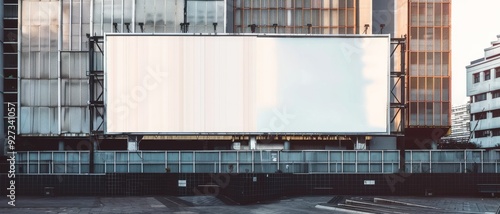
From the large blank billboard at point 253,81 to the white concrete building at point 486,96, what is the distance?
5832 cm

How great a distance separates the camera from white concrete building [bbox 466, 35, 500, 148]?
4220 inches

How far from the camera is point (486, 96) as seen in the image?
111 meters

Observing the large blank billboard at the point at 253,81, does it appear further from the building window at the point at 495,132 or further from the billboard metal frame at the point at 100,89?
the building window at the point at 495,132

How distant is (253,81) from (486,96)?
68109mm

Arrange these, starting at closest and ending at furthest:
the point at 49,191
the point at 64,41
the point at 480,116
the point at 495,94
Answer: the point at 49,191 → the point at 64,41 → the point at 495,94 → the point at 480,116

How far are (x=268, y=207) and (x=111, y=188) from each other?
1324cm

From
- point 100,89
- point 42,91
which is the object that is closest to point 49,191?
point 100,89

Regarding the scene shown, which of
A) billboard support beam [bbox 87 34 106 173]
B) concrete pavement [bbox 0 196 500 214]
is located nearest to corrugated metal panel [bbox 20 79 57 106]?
billboard support beam [bbox 87 34 106 173]

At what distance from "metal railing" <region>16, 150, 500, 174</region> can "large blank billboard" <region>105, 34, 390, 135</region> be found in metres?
8.69

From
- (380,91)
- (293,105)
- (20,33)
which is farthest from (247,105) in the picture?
(20,33)

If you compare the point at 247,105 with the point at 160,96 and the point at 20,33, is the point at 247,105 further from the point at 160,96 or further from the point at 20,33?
the point at 20,33

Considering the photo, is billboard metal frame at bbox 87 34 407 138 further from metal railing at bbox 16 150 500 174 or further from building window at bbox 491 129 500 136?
building window at bbox 491 129 500 136

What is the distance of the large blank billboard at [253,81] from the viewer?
56812 millimetres

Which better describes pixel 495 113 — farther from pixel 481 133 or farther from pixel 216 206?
pixel 216 206
